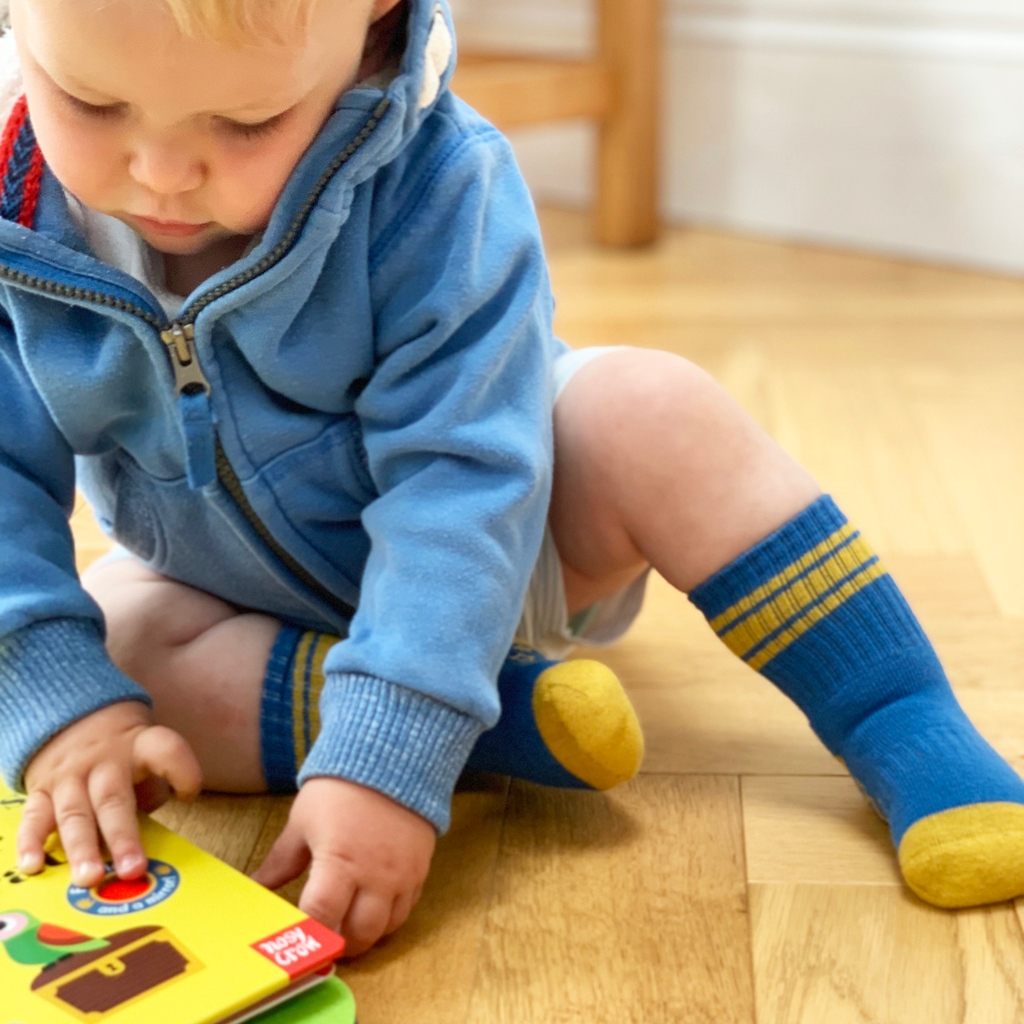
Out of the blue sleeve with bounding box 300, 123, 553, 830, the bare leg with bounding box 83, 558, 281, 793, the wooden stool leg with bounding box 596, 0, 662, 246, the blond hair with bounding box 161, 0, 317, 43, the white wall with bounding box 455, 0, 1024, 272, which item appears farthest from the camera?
the wooden stool leg with bounding box 596, 0, 662, 246

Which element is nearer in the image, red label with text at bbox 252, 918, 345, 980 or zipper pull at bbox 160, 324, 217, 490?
red label with text at bbox 252, 918, 345, 980

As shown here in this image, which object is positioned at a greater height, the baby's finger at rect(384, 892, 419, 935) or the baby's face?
the baby's face

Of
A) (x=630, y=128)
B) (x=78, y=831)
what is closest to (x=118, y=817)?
(x=78, y=831)

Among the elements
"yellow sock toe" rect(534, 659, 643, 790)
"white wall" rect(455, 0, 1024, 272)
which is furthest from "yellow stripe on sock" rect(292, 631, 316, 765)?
"white wall" rect(455, 0, 1024, 272)

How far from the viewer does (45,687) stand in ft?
1.99

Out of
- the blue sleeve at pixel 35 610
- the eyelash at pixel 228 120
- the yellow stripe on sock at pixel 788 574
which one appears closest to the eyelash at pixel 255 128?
the eyelash at pixel 228 120

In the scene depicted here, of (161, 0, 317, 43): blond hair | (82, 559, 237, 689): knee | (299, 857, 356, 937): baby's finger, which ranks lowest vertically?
(82, 559, 237, 689): knee

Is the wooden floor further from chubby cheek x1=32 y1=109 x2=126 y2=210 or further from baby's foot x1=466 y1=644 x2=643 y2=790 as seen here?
chubby cheek x1=32 y1=109 x2=126 y2=210

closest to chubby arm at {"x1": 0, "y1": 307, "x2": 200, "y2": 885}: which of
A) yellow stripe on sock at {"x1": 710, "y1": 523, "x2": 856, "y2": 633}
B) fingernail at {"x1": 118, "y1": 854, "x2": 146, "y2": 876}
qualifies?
fingernail at {"x1": 118, "y1": 854, "x2": 146, "y2": 876}

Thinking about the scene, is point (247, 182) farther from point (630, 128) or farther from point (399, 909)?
point (630, 128)

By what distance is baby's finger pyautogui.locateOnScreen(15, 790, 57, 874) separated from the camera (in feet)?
1.87

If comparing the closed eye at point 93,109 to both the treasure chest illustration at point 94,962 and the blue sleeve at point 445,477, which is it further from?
the treasure chest illustration at point 94,962

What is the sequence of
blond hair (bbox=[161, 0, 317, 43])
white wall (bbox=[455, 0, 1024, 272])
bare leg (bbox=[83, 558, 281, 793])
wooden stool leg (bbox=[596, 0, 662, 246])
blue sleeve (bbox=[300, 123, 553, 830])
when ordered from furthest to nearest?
wooden stool leg (bbox=[596, 0, 662, 246]) < white wall (bbox=[455, 0, 1024, 272]) < bare leg (bbox=[83, 558, 281, 793]) < blue sleeve (bbox=[300, 123, 553, 830]) < blond hair (bbox=[161, 0, 317, 43])

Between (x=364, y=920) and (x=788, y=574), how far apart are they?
0.23m
